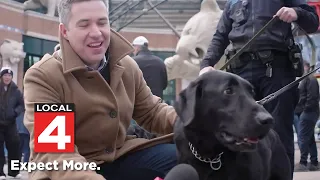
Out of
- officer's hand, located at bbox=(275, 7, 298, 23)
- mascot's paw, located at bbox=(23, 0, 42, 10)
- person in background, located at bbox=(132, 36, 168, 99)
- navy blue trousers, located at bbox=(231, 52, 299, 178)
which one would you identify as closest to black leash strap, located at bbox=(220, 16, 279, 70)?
officer's hand, located at bbox=(275, 7, 298, 23)

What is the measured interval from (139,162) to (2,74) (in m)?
6.29

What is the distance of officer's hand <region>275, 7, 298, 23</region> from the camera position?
389cm

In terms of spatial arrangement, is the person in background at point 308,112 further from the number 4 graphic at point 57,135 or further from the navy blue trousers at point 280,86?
the number 4 graphic at point 57,135

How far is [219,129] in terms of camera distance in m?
2.82

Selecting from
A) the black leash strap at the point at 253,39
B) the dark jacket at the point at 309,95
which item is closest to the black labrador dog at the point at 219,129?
the black leash strap at the point at 253,39

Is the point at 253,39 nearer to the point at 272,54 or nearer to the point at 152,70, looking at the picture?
the point at 272,54

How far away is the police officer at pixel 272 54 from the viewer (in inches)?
163

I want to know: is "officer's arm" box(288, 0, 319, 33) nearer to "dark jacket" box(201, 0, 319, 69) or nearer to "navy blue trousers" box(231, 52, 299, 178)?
"dark jacket" box(201, 0, 319, 69)

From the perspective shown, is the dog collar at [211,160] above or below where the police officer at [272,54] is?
below

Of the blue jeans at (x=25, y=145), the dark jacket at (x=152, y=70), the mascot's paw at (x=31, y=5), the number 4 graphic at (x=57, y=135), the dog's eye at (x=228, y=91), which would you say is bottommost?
the blue jeans at (x=25, y=145)

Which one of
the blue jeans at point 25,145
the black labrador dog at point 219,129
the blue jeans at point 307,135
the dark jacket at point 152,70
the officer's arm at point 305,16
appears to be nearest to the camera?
the black labrador dog at point 219,129

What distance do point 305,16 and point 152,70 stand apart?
4083 millimetres

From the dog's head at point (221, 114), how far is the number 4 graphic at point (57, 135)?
0.61m

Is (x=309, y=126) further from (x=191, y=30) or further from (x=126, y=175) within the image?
(x=126, y=175)
